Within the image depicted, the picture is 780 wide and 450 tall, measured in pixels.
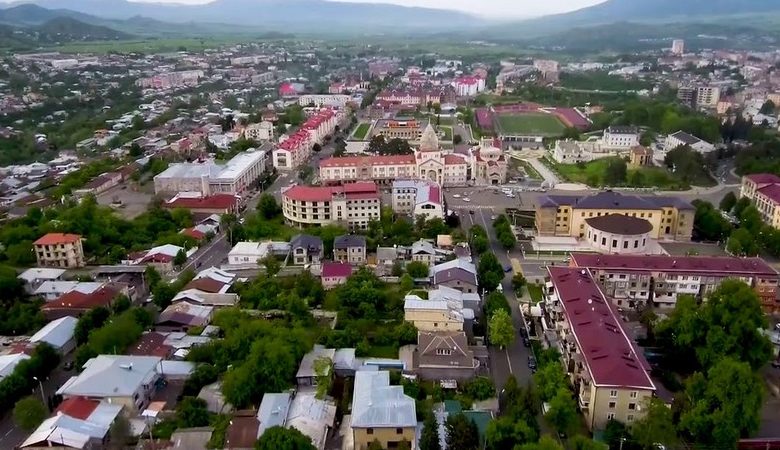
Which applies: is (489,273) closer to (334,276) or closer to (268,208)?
(334,276)

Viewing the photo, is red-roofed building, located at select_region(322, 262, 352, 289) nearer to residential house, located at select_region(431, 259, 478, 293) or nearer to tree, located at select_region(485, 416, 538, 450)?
residential house, located at select_region(431, 259, 478, 293)

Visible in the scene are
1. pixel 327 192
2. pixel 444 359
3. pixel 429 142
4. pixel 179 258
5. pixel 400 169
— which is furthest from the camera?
pixel 429 142

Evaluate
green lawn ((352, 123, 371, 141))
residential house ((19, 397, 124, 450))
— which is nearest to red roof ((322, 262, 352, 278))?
residential house ((19, 397, 124, 450))

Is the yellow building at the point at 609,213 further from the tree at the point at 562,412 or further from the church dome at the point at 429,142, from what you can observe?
the tree at the point at 562,412

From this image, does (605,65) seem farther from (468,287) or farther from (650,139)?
(468,287)

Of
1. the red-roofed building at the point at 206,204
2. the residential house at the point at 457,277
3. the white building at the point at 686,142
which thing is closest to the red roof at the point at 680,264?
the residential house at the point at 457,277

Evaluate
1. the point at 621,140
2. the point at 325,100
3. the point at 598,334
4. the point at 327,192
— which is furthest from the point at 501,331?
the point at 325,100
